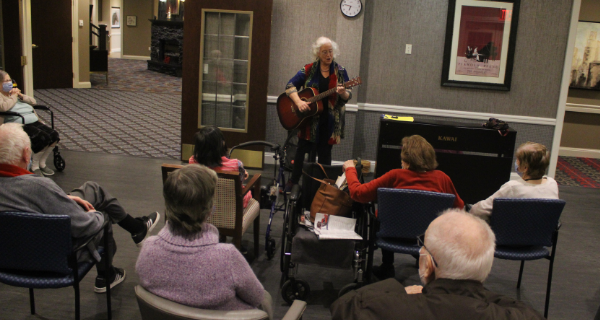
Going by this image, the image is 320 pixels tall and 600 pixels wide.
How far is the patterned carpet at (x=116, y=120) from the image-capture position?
6559mm

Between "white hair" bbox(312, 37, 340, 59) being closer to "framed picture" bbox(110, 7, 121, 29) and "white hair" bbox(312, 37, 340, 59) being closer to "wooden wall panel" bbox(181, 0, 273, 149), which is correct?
"wooden wall panel" bbox(181, 0, 273, 149)

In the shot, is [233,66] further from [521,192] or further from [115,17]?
[115,17]

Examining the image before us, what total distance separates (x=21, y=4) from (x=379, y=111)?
4674mm

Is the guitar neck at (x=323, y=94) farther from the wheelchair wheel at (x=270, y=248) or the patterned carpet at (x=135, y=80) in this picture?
the patterned carpet at (x=135, y=80)

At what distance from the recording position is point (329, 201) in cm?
320

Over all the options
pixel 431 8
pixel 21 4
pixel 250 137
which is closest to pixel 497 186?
pixel 431 8

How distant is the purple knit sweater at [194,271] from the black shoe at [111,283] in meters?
1.45

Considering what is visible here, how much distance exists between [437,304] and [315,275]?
2.01m

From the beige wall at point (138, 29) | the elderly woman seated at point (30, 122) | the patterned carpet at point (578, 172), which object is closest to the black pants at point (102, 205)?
the elderly woman seated at point (30, 122)

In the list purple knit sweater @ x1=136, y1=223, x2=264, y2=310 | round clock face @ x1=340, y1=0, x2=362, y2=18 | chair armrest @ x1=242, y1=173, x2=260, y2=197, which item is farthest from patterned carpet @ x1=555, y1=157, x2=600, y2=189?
purple knit sweater @ x1=136, y1=223, x2=264, y2=310

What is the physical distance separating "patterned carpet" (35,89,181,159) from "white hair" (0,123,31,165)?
3768 millimetres

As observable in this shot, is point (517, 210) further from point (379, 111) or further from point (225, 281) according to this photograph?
point (379, 111)

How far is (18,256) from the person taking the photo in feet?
7.64

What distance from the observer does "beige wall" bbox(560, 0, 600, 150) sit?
742 cm
